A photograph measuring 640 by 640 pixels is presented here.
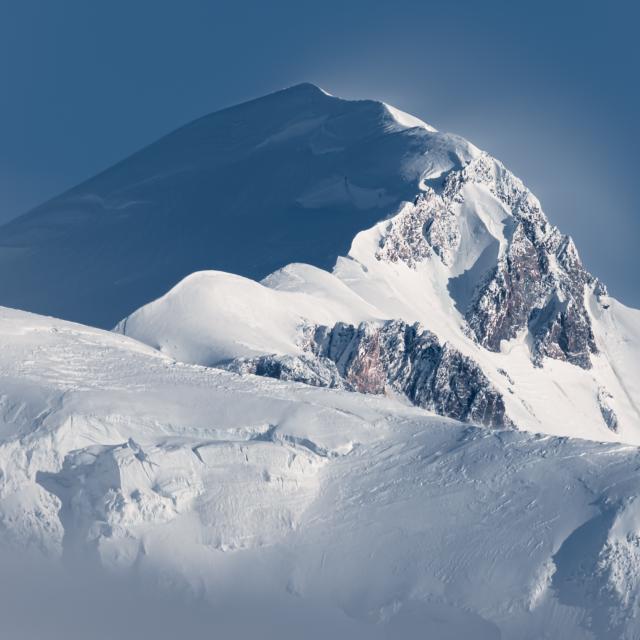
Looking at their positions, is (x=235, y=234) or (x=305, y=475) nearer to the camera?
(x=305, y=475)

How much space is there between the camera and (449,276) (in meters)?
174

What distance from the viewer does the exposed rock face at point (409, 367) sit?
5507 inches

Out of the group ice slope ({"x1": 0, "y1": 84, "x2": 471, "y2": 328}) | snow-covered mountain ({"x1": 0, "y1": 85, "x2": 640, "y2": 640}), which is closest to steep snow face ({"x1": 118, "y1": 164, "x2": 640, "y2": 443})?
snow-covered mountain ({"x1": 0, "y1": 85, "x2": 640, "y2": 640})

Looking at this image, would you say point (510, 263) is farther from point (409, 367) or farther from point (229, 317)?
point (229, 317)

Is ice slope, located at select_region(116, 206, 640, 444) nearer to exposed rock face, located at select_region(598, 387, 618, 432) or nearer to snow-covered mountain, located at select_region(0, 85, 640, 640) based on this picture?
exposed rock face, located at select_region(598, 387, 618, 432)

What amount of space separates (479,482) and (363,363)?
37.5 metres

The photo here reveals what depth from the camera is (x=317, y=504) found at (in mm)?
103812

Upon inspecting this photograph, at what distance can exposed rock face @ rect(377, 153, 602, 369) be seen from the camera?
17088 cm

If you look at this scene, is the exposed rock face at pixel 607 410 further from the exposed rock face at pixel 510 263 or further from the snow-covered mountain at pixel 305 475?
the snow-covered mountain at pixel 305 475

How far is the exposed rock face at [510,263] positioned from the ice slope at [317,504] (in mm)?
58504

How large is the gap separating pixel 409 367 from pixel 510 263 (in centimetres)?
3381

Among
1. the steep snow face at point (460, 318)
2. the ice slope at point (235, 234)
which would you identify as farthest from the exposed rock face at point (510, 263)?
the ice slope at point (235, 234)

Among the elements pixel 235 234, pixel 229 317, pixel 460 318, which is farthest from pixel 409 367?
pixel 235 234

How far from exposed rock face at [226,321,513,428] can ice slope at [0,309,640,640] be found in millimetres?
24972
